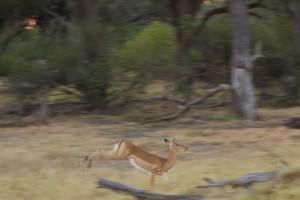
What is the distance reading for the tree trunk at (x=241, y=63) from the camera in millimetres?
15922

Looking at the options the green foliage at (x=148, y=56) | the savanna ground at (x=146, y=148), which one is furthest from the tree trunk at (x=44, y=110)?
the green foliage at (x=148, y=56)

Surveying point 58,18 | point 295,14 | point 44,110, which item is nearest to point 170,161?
point 44,110

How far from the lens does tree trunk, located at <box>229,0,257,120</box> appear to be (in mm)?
15922

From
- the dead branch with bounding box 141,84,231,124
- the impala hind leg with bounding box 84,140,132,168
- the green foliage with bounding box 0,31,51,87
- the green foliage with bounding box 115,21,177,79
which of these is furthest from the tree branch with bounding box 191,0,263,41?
the impala hind leg with bounding box 84,140,132,168

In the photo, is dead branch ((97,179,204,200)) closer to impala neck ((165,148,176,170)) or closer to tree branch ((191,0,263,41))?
impala neck ((165,148,176,170))

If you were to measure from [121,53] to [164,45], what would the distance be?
1.26 metres

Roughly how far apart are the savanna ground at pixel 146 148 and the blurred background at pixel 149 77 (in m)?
0.06

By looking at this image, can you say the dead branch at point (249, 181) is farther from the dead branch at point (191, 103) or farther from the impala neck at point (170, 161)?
the dead branch at point (191, 103)

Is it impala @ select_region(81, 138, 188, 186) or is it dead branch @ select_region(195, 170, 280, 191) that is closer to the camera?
dead branch @ select_region(195, 170, 280, 191)

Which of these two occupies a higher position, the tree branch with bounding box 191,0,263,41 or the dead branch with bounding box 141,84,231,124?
the tree branch with bounding box 191,0,263,41

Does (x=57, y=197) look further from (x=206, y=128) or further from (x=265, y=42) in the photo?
(x=265, y=42)

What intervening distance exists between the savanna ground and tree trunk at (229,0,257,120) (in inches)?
19.8

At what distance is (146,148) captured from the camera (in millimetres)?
12508

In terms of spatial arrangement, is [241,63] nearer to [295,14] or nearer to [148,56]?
[148,56]
